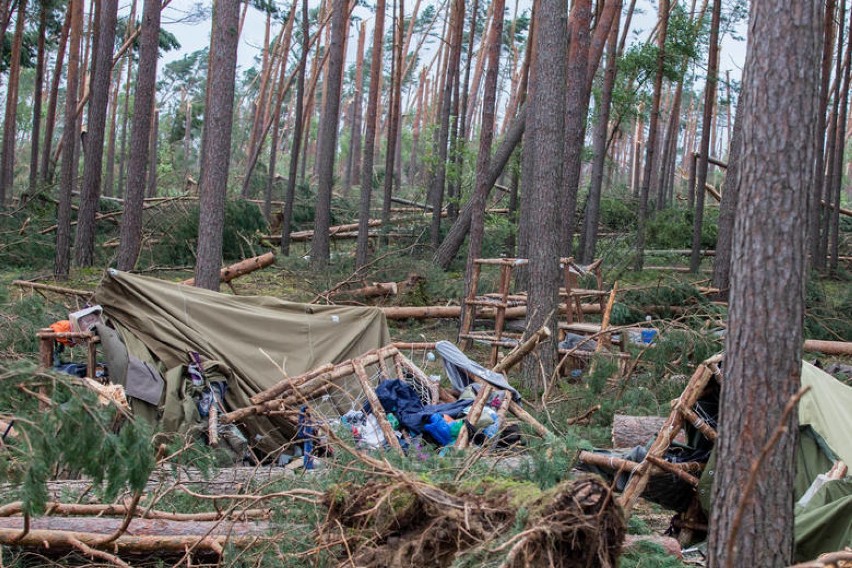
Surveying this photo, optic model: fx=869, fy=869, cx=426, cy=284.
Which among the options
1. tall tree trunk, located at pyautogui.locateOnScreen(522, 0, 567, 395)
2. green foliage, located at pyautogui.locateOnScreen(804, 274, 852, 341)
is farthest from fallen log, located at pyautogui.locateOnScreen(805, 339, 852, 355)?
tall tree trunk, located at pyautogui.locateOnScreen(522, 0, 567, 395)

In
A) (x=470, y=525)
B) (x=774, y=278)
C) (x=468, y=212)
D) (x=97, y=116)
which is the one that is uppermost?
(x=97, y=116)

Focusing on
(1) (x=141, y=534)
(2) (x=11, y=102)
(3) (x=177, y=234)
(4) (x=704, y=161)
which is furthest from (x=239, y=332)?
(2) (x=11, y=102)

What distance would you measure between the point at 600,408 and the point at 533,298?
1783 millimetres

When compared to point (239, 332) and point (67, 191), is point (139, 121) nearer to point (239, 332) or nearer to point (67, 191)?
point (67, 191)

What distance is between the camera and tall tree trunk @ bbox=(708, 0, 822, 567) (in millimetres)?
3844

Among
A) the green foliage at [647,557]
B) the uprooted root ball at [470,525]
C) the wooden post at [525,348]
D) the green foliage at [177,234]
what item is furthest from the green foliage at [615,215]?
the uprooted root ball at [470,525]

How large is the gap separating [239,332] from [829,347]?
7.64 meters

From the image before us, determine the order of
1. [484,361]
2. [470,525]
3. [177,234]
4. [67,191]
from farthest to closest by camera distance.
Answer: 1. [177,234]
2. [67,191]
3. [484,361]
4. [470,525]

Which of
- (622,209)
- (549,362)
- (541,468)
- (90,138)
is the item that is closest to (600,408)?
(549,362)

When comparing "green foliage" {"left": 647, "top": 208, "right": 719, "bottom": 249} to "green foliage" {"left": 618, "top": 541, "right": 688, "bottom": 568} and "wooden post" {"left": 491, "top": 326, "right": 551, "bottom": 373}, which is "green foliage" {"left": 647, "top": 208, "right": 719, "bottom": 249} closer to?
"wooden post" {"left": 491, "top": 326, "right": 551, "bottom": 373}

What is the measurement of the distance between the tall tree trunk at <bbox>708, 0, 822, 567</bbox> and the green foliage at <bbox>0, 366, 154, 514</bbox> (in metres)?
2.56

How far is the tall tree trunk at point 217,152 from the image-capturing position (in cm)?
1097

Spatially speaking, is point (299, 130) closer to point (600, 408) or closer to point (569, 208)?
point (569, 208)

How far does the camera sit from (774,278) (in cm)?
386
